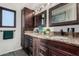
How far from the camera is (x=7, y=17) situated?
120cm

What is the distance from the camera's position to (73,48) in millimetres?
878

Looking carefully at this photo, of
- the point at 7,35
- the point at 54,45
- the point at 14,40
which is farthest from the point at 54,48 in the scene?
the point at 7,35

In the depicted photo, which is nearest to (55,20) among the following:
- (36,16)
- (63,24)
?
(63,24)

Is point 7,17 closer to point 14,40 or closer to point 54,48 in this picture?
point 14,40

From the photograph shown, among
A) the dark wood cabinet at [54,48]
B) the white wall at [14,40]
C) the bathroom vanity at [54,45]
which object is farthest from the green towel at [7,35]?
the dark wood cabinet at [54,48]

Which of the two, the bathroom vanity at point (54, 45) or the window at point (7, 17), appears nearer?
the bathroom vanity at point (54, 45)

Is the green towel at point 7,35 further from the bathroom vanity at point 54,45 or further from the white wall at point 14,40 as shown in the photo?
the bathroom vanity at point 54,45

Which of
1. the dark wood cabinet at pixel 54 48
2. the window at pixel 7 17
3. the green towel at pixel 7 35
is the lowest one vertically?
the dark wood cabinet at pixel 54 48

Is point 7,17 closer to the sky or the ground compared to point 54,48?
closer to the sky

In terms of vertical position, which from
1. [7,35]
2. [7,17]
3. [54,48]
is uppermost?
[7,17]

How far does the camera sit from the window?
3.79 feet

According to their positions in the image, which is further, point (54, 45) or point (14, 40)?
point (14, 40)

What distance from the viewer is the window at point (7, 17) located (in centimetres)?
115

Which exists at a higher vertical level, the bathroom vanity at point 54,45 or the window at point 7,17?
the window at point 7,17
